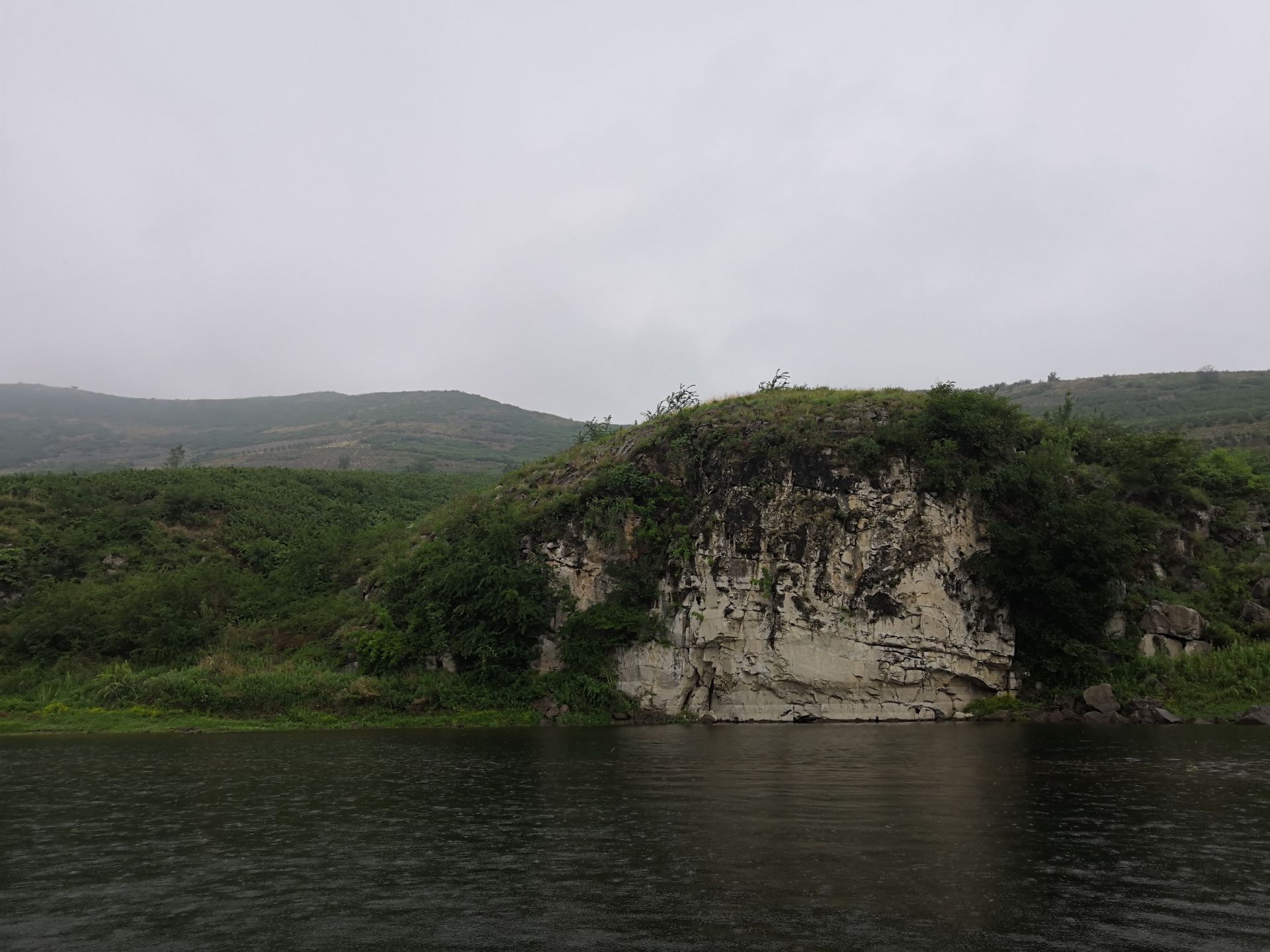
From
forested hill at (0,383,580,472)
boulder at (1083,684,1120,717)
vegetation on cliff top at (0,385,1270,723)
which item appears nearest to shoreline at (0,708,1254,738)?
vegetation on cliff top at (0,385,1270,723)

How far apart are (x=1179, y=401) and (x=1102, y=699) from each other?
8283 cm

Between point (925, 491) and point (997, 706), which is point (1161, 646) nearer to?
point (997, 706)

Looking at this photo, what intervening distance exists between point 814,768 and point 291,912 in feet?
46.2

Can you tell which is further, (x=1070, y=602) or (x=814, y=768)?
(x=1070, y=602)

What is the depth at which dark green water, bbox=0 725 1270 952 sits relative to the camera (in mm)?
9367

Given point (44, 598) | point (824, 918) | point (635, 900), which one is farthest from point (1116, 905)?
point (44, 598)

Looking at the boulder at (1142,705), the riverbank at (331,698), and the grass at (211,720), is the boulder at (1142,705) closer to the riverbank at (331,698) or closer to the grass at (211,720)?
the riverbank at (331,698)

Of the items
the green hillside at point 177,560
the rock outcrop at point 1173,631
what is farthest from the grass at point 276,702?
the rock outcrop at point 1173,631

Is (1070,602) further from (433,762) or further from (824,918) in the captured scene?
(824,918)

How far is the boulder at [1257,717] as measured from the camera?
28.4 metres

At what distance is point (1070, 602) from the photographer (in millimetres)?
33875

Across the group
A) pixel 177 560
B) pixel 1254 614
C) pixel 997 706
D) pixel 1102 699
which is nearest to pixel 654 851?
pixel 997 706

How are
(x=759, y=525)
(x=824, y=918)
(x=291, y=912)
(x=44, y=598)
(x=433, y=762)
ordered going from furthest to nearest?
1. (x=44, y=598)
2. (x=759, y=525)
3. (x=433, y=762)
4. (x=291, y=912)
5. (x=824, y=918)

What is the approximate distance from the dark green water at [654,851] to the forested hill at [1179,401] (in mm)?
52936
